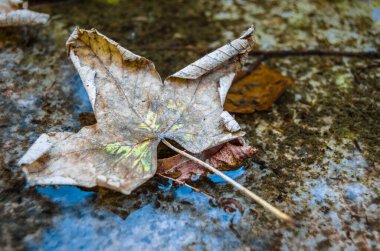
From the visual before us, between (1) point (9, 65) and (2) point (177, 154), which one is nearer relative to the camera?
(2) point (177, 154)

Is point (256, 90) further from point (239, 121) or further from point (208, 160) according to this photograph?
point (208, 160)

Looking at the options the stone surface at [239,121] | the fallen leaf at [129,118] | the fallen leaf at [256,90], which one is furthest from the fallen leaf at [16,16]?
the fallen leaf at [256,90]

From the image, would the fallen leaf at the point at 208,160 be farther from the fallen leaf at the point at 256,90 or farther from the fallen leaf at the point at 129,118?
the fallen leaf at the point at 256,90

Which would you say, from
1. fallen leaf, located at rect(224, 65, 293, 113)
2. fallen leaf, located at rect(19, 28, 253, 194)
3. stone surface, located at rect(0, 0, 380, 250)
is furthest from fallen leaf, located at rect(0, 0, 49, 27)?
fallen leaf, located at rect(224, 65, 293, 113)

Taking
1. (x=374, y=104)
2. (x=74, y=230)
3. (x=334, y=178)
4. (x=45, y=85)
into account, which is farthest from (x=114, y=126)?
(x=374, y=104)

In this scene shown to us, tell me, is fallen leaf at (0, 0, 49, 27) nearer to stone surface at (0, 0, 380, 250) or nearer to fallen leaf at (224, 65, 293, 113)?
stone surface at (0, 0, 380, 250)

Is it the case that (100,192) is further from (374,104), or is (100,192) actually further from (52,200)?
(374,104)

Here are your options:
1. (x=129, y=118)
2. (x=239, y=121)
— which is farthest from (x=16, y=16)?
(x=239, y=121)
